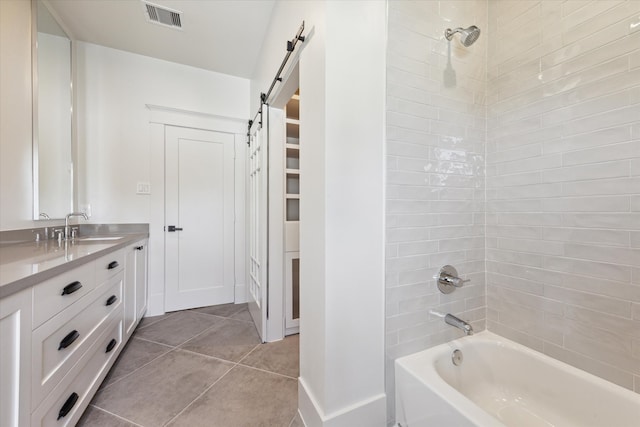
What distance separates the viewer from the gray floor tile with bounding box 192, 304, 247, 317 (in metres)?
2.64

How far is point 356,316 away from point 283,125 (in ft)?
5.26

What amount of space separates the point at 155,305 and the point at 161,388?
1.31 metres

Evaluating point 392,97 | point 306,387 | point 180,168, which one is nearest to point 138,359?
point 306,387

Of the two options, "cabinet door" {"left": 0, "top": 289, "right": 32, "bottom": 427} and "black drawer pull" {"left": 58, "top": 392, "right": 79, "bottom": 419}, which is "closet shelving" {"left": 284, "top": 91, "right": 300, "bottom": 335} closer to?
"black drawer pull" {"left": 58, "top": 392, "right": 79, "bottom": 419}

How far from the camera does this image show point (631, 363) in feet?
3.24

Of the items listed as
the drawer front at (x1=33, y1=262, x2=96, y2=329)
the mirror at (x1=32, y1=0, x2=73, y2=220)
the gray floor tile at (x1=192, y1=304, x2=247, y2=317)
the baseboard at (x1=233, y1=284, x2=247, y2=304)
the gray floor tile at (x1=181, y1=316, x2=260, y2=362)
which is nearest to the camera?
the drawer front at (x1=33, y1=262, x2=96, y2=329)

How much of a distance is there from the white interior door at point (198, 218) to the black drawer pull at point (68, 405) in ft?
5.15

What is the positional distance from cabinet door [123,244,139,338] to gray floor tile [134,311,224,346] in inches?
8.1

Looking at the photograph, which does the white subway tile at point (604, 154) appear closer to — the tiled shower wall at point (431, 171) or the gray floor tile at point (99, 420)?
the tiled shower wall at point (431, 171)

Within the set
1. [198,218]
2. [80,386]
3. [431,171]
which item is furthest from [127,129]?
[431,171]

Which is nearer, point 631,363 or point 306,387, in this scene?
point 631,363

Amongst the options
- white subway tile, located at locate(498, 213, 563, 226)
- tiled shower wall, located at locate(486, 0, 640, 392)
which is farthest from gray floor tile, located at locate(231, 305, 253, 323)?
white subway tile, located at locate(498, 213, 563, 226)

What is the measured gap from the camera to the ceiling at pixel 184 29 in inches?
75.2

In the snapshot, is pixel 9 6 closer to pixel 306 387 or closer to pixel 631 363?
pixel 306 387
